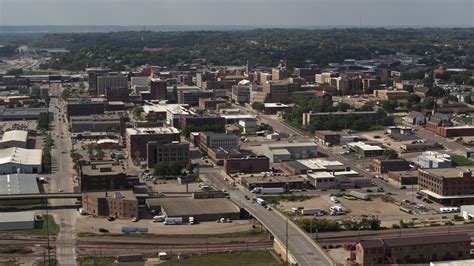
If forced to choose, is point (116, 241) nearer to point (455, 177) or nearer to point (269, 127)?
point (455, 177)

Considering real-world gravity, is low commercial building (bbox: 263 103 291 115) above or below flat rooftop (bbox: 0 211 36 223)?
below

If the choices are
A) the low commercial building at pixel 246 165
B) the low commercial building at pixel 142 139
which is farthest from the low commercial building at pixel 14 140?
the low commercial building at pixel 246 165

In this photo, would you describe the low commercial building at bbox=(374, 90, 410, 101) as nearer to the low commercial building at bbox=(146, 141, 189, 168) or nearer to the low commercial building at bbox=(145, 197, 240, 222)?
the low commercial building at bbox=(146, 141, 189, 168)

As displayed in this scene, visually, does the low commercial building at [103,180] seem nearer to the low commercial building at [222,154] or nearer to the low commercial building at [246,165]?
the low commercial building at [246,165]

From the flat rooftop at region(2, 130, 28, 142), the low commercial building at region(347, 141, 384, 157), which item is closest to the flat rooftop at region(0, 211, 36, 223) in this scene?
the flat rooftop at region(2, 130, 28, 142)

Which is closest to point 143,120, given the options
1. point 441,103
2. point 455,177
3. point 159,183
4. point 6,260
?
point 159,183

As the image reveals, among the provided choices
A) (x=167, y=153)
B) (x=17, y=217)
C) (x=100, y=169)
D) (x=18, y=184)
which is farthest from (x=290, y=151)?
(x=17, y=217)
